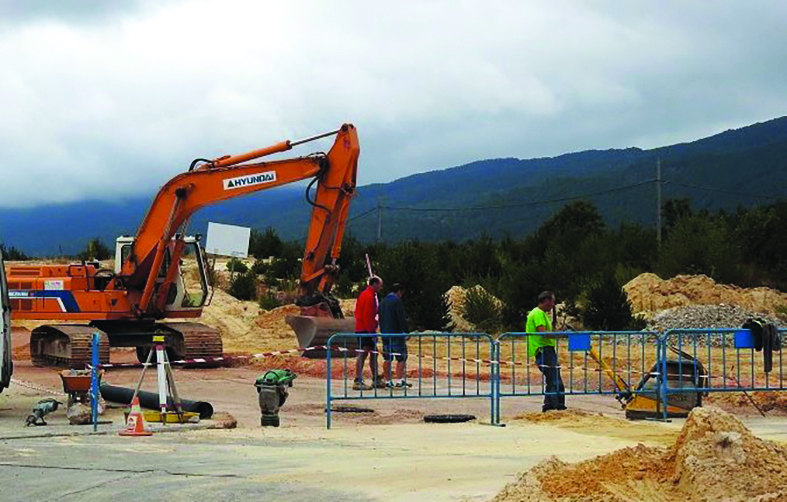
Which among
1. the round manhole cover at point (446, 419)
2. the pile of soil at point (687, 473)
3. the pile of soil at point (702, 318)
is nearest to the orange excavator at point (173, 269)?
the round manhole cover at point (446, 419)

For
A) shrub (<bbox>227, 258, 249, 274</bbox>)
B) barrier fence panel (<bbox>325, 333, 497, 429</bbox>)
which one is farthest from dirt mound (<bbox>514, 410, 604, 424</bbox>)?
shrub (<bbox>227, 258, 249, 274</bbox>)

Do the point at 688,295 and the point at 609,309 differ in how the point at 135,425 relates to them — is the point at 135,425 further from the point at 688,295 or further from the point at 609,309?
the point at 688,295

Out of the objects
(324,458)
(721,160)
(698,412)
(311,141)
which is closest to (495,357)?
(324,458)

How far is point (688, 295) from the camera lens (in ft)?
127

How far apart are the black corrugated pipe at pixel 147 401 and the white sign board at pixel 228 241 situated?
8.05 m

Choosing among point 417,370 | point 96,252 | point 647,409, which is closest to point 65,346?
point 417,370

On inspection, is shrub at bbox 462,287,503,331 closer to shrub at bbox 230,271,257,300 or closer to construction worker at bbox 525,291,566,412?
shrub at bbox 230,271,257,300

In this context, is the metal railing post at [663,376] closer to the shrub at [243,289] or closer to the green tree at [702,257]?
the green tree at [702,257]

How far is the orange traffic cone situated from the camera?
1344cm

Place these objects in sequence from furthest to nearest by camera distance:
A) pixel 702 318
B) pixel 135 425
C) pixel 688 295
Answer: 1. pixel 688 295
2. pixel 702 318
3. pixel 135 425

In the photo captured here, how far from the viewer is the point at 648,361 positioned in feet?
66.6

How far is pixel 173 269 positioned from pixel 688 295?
19.9m

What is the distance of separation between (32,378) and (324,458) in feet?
41.2

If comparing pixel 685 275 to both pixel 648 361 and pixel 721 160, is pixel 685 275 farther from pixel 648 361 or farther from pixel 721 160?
pixel 721 160
